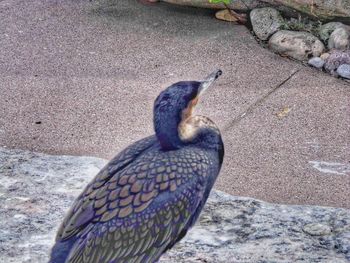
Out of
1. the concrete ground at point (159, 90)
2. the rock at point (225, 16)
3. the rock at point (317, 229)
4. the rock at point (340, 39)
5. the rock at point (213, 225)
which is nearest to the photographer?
the rock at point (213, 225)

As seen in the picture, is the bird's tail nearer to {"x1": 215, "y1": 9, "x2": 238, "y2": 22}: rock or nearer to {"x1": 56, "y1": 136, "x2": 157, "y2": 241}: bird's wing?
{"x1": 56, "y1": 136, "x2": 157, "y2": 241}: bird's wing

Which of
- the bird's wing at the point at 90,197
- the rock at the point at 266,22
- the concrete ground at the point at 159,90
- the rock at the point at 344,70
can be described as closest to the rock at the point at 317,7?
the rock at the point at 266,22

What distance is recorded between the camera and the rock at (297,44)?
6.65m

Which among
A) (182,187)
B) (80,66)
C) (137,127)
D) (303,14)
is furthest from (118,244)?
(303,14)

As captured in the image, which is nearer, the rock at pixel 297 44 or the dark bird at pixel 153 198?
the dark bird at pixel 153 198

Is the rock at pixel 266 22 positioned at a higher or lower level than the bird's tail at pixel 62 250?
lower

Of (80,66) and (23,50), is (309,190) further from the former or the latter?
(23,50)

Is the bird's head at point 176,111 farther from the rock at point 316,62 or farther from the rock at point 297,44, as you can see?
the rock at point 297,44

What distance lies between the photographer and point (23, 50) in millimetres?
6828

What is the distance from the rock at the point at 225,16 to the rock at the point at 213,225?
3.08 m

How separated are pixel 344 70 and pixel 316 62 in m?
0.27

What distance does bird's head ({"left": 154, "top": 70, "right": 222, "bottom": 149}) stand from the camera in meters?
2.88

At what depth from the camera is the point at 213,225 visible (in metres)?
4.00

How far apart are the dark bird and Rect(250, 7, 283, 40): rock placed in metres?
4.08
